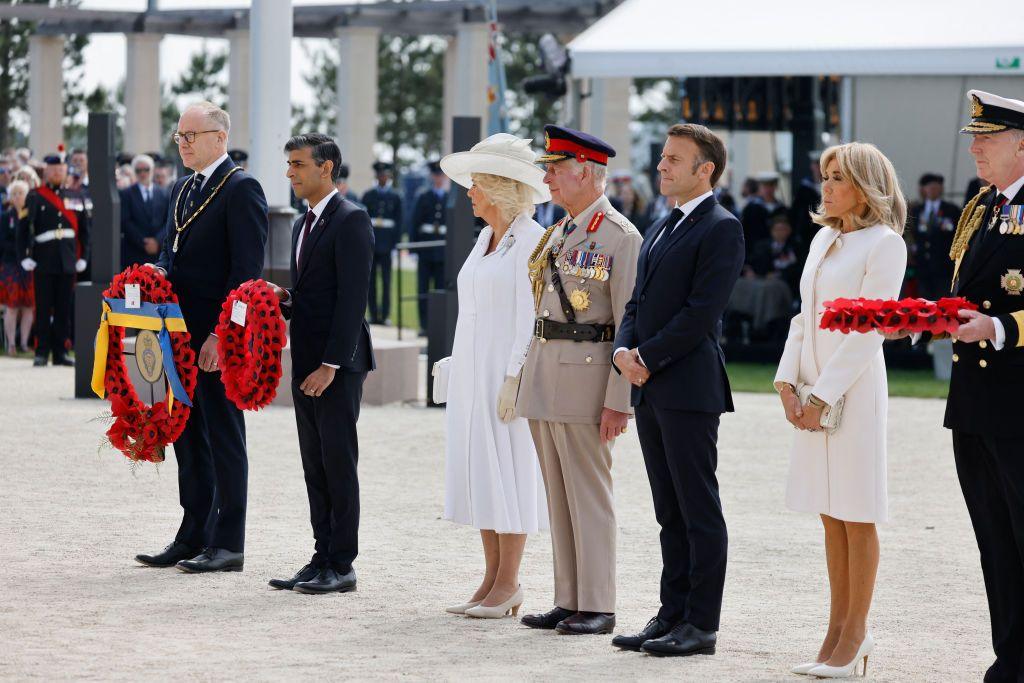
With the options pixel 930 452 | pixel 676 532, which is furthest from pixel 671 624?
pixel 930 452

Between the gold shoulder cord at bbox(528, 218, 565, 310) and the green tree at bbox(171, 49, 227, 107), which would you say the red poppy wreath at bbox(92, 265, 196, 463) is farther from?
the green tree at bbox(171, 49, 227, 107)

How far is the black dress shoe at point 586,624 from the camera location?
630cm

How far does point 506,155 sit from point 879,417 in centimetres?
183

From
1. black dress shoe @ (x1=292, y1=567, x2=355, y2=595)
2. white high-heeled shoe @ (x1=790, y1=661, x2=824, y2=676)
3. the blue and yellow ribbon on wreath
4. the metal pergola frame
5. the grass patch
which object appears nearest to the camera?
white high-heeled shoe @ (x1=790, y1=661, x2=824, y2=676)

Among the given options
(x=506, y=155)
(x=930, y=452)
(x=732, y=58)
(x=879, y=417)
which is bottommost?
(x=930, y=452)

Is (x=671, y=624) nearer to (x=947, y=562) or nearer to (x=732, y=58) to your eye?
(x=947, y=562)

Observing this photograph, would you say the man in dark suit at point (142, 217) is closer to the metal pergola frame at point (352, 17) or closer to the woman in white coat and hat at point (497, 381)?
the woman in white coat and hat at point (497, 381)

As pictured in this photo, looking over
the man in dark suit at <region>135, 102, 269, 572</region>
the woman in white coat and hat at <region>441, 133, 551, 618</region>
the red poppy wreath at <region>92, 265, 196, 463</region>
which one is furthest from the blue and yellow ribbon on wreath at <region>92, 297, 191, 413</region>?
the woman in white coat and hat at <region>441, 133, 551, 618</region>

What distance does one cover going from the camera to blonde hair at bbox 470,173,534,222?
21.8 feet

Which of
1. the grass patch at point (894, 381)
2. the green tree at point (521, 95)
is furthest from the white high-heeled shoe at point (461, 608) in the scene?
the green tree at point (521, 95)

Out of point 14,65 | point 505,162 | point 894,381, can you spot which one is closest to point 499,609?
point 505,162

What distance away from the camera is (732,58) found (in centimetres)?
1666

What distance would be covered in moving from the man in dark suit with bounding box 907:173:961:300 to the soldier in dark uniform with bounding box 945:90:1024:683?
11284 millimetres

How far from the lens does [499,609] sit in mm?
6598
